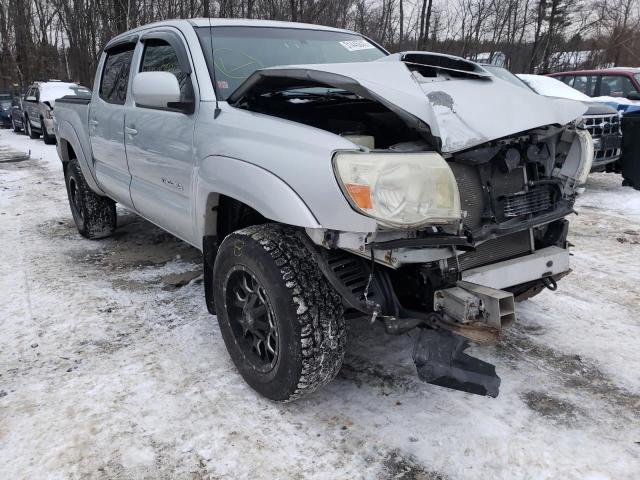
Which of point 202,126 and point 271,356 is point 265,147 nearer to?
point 202,126

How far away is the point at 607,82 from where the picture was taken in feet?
31.7

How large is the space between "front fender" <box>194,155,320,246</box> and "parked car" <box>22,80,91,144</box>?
13953 mm

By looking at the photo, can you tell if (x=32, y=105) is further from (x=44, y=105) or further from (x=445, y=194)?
(x=445, y=194)

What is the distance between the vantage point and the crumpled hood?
2215mm

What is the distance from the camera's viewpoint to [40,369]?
2.96 metres

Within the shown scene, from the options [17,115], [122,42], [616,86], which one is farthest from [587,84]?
[17,115]

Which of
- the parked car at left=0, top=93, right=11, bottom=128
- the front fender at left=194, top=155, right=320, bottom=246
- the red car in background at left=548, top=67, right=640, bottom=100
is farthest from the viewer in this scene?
the parked car at left=0, top=93, right=11, bottom=128

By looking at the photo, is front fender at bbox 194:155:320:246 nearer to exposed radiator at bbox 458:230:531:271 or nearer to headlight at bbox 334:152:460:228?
headlight at bbox 334:152:460:228

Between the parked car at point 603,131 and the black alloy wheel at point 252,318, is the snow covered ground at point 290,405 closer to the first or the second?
the black alloy wheel at point 252,318

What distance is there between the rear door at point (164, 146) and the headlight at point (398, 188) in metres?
1.30

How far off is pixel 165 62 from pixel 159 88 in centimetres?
82

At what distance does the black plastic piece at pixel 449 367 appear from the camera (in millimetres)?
2336

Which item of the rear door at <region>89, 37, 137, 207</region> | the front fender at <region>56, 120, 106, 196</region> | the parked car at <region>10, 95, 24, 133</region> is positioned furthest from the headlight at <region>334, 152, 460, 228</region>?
the parked car at <region>10, 95, 24, 133</region>

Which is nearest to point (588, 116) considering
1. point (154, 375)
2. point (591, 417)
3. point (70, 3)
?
point (591, 417)
